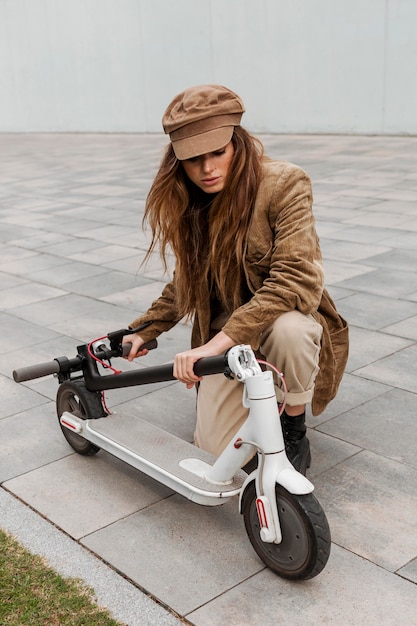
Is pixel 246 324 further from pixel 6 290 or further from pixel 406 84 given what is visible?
pixel 406 84

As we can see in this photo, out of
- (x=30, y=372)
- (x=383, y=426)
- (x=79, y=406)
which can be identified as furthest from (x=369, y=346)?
(x=30, y=372)

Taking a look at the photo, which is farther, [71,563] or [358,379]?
[358,379]

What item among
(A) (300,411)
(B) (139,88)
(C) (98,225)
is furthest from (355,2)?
(A) (300,411)

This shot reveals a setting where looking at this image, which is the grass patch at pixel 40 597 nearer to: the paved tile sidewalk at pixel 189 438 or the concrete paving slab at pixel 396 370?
the paved tile sidewalk at pixel 189 438

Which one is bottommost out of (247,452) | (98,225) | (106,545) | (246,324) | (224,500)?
(98,225)

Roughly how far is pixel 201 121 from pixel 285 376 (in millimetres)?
942

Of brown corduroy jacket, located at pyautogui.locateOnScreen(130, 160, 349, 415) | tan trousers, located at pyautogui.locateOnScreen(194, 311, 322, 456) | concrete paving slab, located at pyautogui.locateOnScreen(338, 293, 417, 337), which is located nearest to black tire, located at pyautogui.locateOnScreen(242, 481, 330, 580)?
tan trousers, located at pyautogui.locateOnScreen(194, 311, 322, 456)

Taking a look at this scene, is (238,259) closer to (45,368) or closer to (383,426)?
(45,368)

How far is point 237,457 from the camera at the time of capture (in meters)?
2.67

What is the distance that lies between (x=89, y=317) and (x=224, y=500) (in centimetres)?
296

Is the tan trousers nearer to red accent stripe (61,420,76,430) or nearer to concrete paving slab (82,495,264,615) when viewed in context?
concrete paving slab (82,495,264,615)

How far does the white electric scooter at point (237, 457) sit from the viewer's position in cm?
245

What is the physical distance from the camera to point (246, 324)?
9.02 feet

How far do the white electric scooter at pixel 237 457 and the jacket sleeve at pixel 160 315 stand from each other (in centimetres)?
11
